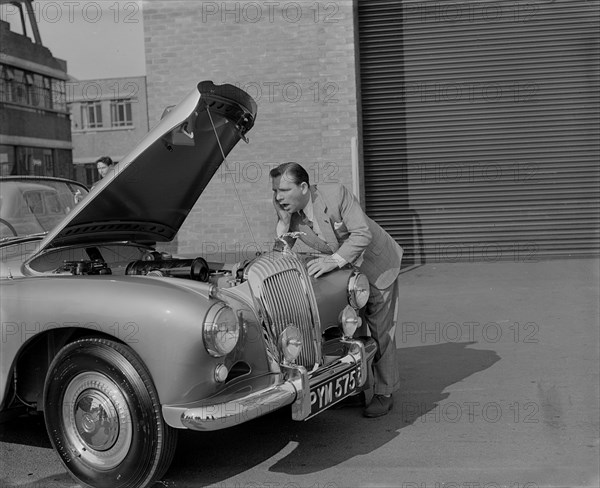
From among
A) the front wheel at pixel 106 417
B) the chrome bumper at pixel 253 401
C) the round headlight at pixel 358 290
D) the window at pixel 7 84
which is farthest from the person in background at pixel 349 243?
the window at pixel 7 84

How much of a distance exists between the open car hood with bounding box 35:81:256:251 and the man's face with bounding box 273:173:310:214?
1.48ft

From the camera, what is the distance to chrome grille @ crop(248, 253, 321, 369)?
361cm

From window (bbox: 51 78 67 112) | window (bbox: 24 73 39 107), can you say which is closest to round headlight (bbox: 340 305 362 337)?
window (bbox: 24 73 39 107)

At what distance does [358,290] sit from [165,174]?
4.68 feet

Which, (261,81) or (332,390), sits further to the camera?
(261,81)

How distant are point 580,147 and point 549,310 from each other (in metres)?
4.38

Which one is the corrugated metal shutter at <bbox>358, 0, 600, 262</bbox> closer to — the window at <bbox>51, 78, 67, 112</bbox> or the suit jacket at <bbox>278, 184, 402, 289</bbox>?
the suit jacket at <bbox>278, 184, 402, 289</bbox>

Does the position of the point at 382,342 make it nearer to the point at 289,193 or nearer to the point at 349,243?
the point at 349,243

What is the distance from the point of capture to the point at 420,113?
11.2m

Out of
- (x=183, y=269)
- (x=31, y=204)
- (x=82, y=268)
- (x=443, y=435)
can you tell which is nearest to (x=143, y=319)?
(x=82, y=268)

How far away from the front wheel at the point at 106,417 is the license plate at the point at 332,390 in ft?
2.38

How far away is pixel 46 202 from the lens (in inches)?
191

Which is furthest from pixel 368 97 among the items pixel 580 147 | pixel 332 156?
pixel 580 147

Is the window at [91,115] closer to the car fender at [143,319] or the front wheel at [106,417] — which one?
the car fender at [143,319]
